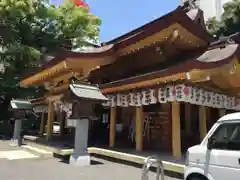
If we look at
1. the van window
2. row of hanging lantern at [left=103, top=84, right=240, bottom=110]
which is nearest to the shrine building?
row of hanging lantern at [left=103, top=84, right=240, bottom=110]

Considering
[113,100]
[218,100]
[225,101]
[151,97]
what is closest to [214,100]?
[218,100]

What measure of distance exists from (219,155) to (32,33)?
22.6 meters

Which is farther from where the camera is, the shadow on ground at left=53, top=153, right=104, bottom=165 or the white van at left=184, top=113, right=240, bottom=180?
the shadow on ground at left=53, top=153, right=104, bottom=165

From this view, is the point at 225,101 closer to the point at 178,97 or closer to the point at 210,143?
the point at 178,97

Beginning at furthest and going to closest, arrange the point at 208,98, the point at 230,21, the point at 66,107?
the point at 230,21, the point at 66,107, the point at 208,98

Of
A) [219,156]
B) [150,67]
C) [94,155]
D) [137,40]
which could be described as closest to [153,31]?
[137,40]

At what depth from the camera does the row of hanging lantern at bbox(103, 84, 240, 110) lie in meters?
8.38

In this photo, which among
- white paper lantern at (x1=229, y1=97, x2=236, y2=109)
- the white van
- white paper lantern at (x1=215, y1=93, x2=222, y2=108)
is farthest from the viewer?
white paper lantern at (x1=229, y1=97, x2=236, y2=109)

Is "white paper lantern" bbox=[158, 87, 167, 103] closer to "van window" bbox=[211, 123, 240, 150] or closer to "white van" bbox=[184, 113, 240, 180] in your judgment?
"white van" bbox=[184, 113, 240, 180]

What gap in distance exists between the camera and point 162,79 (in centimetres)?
829

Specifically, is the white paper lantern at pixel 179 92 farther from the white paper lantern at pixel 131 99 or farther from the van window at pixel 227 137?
the van window at pixel 227 137

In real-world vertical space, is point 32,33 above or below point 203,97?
above

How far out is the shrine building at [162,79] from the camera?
8375 millimetres

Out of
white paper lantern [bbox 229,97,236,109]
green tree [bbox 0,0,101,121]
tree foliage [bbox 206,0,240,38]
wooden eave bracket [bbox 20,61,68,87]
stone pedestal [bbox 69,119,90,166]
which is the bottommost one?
stone pedestal [bbox 69,119,90,166]
